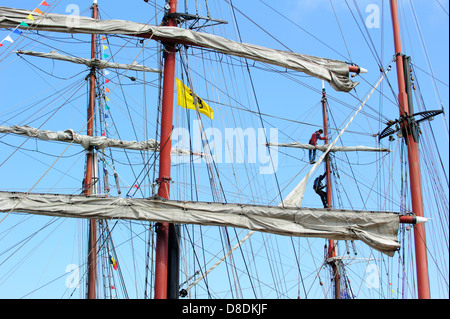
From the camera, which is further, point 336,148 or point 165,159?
point 336,148

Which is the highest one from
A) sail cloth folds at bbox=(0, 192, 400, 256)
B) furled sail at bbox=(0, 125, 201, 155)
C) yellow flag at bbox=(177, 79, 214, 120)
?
furled sail at bbox=(0, 125, 201, 155)

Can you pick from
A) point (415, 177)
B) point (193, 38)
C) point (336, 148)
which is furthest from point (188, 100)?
point (336, 148)

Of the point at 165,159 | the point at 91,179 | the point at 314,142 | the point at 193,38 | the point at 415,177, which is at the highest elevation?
the point at 314,142

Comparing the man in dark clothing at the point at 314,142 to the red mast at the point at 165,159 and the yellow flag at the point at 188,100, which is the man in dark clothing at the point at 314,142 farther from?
the red mast at the point at 165,159

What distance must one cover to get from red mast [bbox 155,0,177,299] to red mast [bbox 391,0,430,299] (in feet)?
25.7

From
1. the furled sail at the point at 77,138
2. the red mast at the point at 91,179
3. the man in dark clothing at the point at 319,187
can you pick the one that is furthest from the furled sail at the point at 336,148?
the red mast at the point at 91,179

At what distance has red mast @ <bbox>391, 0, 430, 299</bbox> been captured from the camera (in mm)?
20250

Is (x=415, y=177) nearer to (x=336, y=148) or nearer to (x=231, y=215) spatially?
(x=231, y=215)

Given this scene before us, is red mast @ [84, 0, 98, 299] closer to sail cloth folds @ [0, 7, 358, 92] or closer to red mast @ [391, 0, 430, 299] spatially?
sail cloth folds @ [0, 7, 358, 92]

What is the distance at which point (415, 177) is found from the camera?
71.9 ft

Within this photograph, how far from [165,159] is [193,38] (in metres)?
4.44

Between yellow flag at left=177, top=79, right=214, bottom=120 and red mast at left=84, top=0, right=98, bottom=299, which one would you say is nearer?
yellow flag at left=177, top=79, right=214, bottom=120

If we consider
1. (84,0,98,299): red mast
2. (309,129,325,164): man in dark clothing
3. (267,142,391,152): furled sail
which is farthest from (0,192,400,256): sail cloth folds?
(267,142,391,152): furled sail

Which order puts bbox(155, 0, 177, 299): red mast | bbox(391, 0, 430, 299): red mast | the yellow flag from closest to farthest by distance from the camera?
bbox(155, 0, 177, 299): red mast < bbox(391, 0, 430, 299): red mast < the yellow flag
